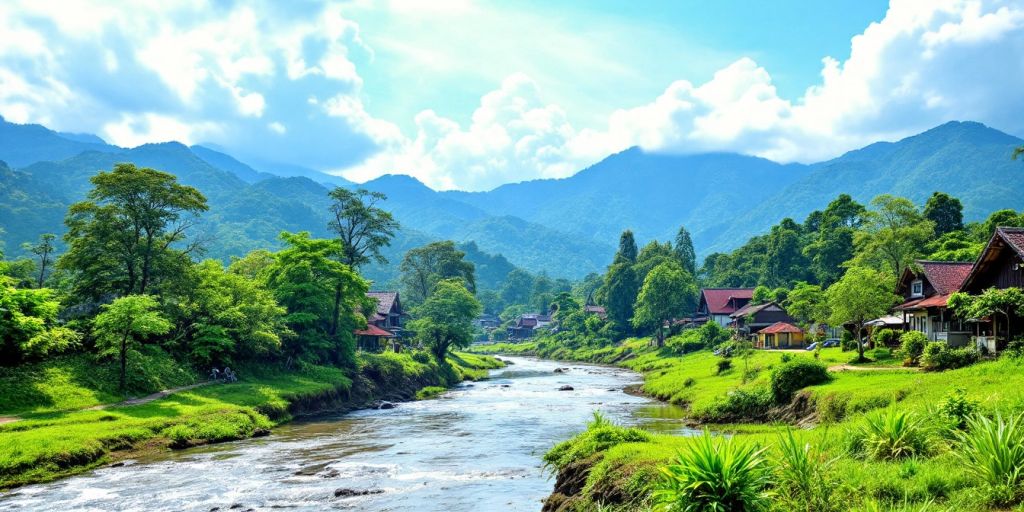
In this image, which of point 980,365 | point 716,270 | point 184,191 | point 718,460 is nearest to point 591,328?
point 716,270

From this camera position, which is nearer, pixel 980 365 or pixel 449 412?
pixel 980 365

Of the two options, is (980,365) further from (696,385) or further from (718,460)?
(718,460)

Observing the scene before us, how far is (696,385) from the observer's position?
2042 inches

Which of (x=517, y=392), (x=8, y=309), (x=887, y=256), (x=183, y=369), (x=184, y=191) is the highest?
(x=184, y=191)

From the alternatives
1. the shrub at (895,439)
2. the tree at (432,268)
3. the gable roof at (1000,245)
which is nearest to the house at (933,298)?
the gable roof at (1000,245)

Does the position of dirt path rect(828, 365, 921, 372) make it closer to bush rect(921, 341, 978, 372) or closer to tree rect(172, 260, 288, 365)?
bush rect(921, 341, 978, 372)

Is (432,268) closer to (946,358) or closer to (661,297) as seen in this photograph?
(661,297)

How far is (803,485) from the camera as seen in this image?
1111cm

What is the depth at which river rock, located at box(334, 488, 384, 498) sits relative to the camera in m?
23.2

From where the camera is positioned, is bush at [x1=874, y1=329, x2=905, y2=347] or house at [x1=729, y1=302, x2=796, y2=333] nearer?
bush at [x1=874, y1=329, x2=905, y2=347]

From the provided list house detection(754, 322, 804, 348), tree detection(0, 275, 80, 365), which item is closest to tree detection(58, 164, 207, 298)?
tree detection(0, 275, 80, 365)

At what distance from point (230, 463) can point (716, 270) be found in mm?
136789

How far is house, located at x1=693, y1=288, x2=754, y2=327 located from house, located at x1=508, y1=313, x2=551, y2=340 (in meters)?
78.6

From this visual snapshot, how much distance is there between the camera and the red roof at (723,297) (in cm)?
10562
